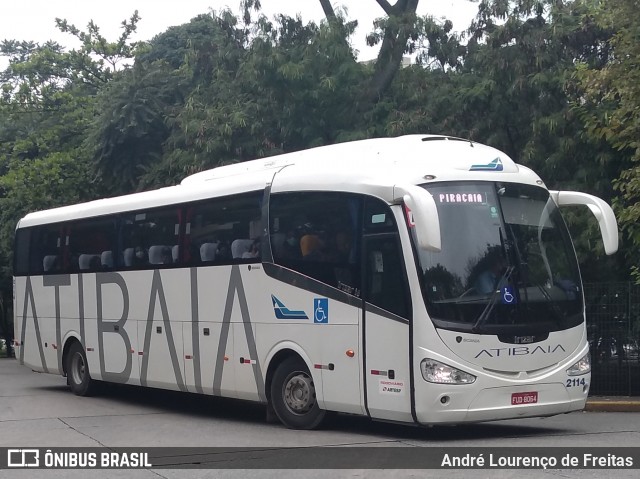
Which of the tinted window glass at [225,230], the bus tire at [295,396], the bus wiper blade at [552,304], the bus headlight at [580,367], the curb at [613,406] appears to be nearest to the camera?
the bus wiper blade at [552,304]

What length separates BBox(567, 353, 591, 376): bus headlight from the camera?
39.0 ft

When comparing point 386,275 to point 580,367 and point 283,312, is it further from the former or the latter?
point 580,367

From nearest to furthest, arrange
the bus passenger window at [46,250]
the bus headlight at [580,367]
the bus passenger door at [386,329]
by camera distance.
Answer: the bus passenger door at [386,329]
the bus headlight at [580,367]
the bus passenger window at [46,250]

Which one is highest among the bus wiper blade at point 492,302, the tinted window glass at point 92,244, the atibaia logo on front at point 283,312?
the tinted window glass at point 92,244

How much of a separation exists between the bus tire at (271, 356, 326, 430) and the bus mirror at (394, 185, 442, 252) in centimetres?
297

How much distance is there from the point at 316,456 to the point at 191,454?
145 cm

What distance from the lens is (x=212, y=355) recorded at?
48.3ft

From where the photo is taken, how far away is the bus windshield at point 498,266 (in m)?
11.2

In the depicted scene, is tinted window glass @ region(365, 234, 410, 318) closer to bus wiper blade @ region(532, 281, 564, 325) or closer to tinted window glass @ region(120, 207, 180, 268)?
bus wiper blade @ region(532, 281, 564, 325)

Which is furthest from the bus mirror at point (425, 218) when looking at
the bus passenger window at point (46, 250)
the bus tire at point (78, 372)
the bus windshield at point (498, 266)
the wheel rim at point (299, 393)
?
the bus passenger window at point (46, 250)

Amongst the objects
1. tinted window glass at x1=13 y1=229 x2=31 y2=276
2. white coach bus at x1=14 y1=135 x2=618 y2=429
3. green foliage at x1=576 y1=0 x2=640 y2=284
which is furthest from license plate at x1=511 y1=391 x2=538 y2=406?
tinted window glass at x1=13 y1=229 x2=31 y2=276

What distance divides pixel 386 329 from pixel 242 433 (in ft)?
8.90

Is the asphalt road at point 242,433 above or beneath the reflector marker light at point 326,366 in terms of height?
beneath

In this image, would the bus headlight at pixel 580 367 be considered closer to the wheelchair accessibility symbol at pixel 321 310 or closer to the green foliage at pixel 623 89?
the wheelchair accessibility symbol at pixel 321 310
